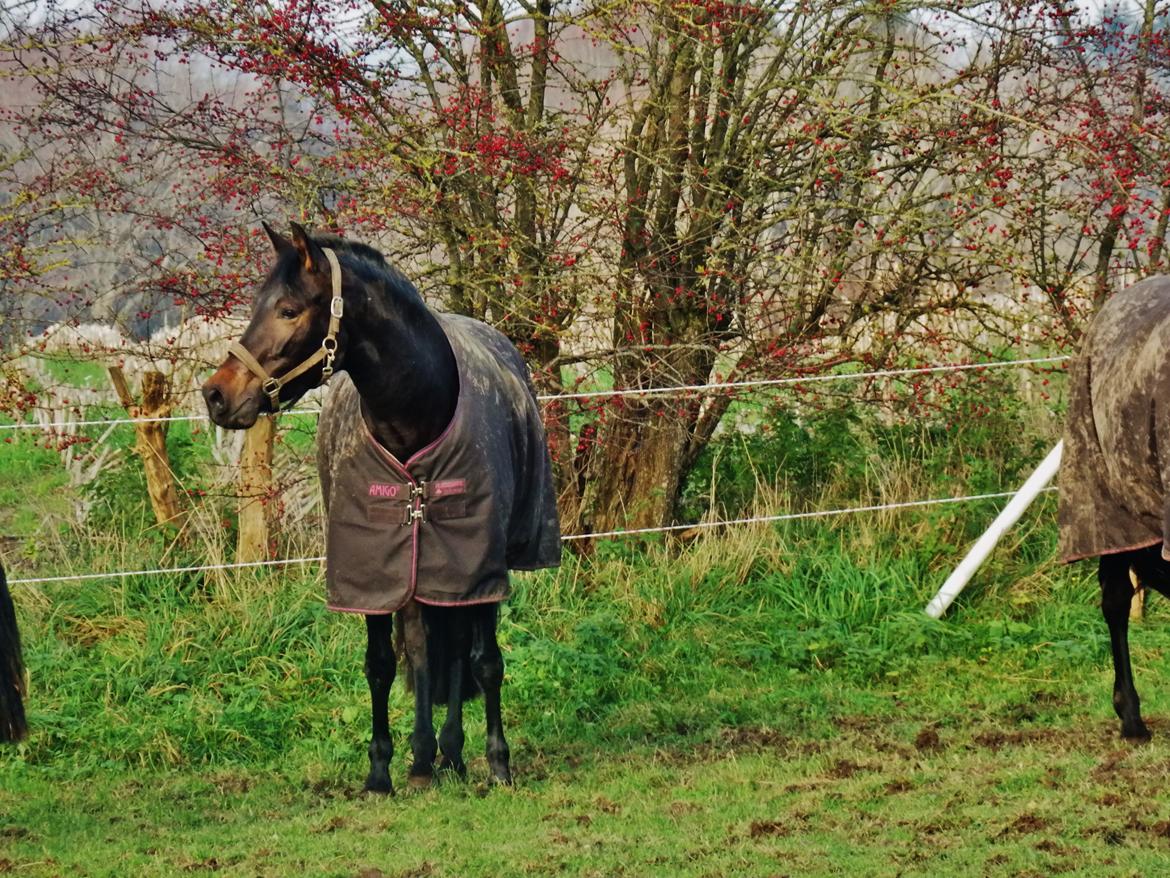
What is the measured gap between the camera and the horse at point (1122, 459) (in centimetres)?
529

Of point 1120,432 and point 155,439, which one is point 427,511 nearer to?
point 1120,432

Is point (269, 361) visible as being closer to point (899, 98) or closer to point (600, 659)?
point (600, 659)

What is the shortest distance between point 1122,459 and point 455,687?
2.77 metres

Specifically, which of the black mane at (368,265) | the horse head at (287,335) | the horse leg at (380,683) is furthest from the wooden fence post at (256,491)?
the horse head at (287,335)

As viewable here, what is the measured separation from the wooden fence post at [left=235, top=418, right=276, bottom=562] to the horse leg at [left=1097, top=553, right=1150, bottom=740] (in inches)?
170

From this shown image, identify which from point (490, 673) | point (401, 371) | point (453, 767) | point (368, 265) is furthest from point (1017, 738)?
point (368, 265)

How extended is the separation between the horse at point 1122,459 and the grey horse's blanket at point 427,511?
2.29 m

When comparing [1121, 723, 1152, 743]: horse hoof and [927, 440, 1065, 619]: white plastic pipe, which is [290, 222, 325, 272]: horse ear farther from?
[927, 440, 1065, 619]: white plastic pipe

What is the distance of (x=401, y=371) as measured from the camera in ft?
16.8

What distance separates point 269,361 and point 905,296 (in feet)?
16.1

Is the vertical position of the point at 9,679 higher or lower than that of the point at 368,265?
lower

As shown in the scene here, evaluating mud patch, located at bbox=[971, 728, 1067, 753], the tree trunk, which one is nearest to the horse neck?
mud patch, located at bbox=[971, 728, 1067, 753]

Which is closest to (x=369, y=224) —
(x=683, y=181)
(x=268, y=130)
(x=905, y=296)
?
(x=268, y=130)

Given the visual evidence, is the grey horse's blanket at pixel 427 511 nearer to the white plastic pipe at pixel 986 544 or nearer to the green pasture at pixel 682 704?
the green pasture at pixel 682 704
